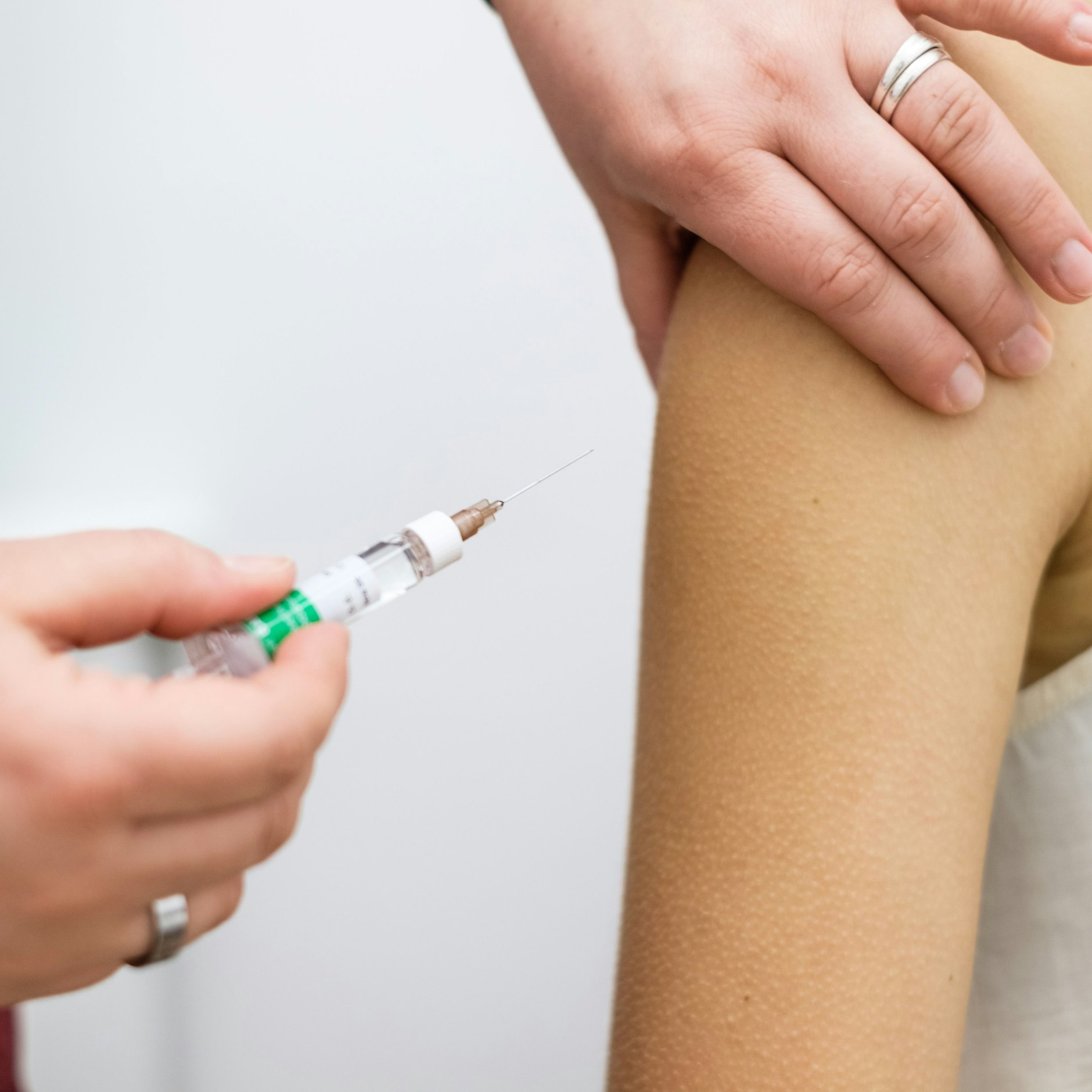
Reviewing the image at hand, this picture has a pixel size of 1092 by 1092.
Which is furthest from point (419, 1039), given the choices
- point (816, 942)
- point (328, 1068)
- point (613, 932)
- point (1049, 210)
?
point (1049, 210)

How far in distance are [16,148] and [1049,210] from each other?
53.6 inches

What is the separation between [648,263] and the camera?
0.91 m

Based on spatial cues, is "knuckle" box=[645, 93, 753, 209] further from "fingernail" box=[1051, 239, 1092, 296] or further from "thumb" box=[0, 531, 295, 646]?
"thumb" box=[0, 531, 295, 646]

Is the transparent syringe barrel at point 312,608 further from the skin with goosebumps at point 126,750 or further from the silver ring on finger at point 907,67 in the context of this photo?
the silver ring on finger at point 907,67

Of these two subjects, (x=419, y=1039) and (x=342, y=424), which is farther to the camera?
(x=419, y=1039)

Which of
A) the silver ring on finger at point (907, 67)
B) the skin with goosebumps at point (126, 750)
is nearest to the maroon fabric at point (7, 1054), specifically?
the skin with goosebumps at point (126, 750)

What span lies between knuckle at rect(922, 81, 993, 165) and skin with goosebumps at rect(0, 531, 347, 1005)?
499mm

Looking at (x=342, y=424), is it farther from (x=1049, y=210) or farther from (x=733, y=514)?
(x=1049, y=210)

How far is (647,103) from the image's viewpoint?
73 centimetres

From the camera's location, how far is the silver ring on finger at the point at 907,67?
0.66 metres

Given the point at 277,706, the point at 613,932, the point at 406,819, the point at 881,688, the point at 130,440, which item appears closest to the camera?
the point at 277,706

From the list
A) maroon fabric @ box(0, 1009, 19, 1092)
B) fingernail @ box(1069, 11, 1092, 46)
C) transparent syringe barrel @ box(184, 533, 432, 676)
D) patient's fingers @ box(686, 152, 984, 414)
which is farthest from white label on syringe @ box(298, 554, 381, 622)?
maroon fabric @ box(0, 1009, 19, 1092)

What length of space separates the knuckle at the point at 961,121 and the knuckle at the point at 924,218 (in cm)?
3

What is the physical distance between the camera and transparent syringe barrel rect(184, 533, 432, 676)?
603mm
